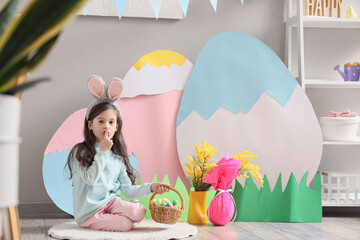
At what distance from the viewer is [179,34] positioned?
2723 mm

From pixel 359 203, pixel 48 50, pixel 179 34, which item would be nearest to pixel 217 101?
pixel 179 34

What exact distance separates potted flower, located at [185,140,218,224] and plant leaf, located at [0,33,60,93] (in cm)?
175

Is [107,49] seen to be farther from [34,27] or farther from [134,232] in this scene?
[34,27]

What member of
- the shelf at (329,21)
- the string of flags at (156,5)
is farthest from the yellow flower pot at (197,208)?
the shelf at (329,21)

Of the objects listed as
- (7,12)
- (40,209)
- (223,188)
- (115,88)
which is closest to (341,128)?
(223,188)

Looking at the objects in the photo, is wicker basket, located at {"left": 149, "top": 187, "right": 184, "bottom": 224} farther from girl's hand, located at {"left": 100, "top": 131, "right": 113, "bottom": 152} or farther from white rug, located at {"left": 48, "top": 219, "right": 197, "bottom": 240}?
girl's hand, located at {"left": 100, "top": 131, "right": 113, "bottom": 152}

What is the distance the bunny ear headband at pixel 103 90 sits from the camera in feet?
6.92

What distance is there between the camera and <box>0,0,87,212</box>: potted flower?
490 millimetres

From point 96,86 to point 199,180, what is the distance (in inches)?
26.0

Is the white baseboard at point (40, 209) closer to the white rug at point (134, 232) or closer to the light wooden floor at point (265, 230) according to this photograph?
the light wooden floor at point (265, 230)

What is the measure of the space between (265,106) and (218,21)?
1.95ft

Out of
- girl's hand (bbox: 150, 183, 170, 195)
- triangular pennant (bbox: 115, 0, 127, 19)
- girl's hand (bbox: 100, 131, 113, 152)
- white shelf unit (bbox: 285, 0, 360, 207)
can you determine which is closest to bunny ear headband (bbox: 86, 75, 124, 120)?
girl's hand (bbox: 100, 131, 113, 152)

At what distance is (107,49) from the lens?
2.66m

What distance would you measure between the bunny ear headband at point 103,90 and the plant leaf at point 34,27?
1589 mm
